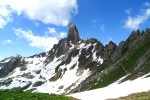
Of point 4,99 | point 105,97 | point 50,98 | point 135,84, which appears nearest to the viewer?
point 4,99

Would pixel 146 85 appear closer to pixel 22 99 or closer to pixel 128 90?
pixel 128 90

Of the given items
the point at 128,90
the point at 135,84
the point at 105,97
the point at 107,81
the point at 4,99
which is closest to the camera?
the point at 4,99

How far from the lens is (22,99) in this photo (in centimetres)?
3175

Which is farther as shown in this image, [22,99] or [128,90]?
[128,90]

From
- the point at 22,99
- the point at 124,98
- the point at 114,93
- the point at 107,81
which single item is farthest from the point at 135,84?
the point at 107,81

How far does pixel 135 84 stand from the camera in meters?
43.1

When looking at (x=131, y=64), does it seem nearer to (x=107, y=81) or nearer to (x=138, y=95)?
(x=107, y=81)

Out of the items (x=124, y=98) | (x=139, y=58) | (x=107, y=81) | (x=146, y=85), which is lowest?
(x=124, y=98)

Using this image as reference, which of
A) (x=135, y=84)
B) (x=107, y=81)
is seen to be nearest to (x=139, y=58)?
(x=107, y=81)

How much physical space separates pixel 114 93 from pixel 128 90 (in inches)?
86.3

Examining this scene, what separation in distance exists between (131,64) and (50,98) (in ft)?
548

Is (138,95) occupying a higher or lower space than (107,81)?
lower

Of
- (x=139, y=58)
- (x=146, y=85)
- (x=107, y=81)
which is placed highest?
(x=139, y=58)

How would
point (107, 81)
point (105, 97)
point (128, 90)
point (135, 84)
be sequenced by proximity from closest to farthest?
point (105, 97) < point (128, 90) < point (135, 84) < point (107, 81)
